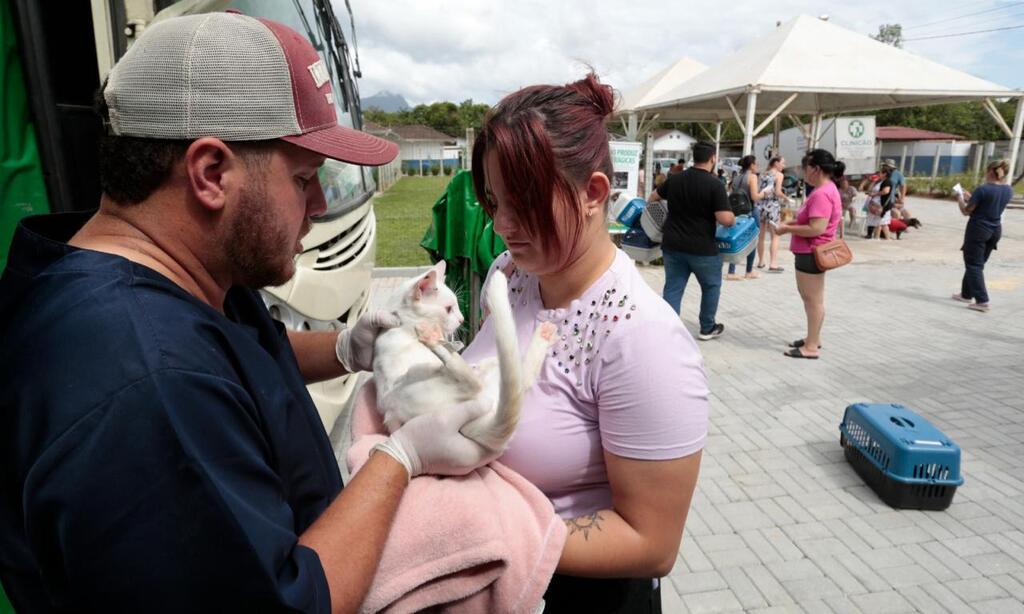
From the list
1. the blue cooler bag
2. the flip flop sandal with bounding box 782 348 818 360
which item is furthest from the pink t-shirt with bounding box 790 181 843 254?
the flip flop sandal with bounding box 782 348 818 360

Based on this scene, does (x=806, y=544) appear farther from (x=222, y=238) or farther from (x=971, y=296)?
(x=971, y=296)

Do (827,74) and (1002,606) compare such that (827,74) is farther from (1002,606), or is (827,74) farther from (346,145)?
(346,145)

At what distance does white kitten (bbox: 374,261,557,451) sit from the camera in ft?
3.81

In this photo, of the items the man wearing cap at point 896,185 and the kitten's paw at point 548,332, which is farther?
the man wearing cap at point 896,185

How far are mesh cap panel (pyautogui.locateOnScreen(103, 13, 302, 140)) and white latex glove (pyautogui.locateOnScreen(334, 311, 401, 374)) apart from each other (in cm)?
82

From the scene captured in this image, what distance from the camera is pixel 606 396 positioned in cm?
135

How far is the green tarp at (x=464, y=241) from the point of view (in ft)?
11.8

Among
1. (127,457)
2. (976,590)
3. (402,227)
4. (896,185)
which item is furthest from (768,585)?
(896,185)

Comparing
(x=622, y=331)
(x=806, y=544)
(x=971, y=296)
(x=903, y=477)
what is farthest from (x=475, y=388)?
(x=971, y=296)

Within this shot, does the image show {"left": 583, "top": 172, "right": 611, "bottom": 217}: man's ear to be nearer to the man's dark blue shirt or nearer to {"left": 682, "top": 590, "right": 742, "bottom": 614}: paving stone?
the man's dark blue shirt

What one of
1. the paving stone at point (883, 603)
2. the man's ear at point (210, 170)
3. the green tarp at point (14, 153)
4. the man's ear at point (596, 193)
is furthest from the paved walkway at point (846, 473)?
the green tarp at point (14, 153)

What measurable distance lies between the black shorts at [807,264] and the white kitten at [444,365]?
5181 mm

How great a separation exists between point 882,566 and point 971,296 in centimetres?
777

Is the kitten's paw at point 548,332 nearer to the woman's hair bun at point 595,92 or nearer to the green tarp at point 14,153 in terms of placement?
the woman's hair bun at point 595,92
